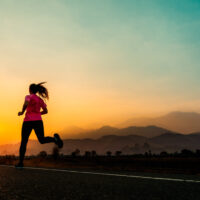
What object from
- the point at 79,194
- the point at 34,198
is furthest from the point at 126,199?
the point at 34,198

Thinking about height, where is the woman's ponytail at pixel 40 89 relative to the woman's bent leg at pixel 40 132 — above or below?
above

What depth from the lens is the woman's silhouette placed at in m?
8.30

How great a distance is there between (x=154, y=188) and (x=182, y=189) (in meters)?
0.39

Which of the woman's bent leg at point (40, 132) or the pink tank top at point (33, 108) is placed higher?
the pink tank top at point (33, 108)

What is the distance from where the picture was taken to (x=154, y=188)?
14.6 ft

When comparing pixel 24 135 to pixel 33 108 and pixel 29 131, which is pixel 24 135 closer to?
pixel 29 131

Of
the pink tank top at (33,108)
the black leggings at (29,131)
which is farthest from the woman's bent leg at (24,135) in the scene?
the pink tank top at (33,108)

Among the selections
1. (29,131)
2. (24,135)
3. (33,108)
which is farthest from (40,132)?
(33,108)

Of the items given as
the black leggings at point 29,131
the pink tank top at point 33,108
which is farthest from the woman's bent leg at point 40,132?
the pink tank top at point 33,108

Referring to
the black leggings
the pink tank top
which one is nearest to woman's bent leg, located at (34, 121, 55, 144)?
the black leggings

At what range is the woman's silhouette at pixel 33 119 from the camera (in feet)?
27.2

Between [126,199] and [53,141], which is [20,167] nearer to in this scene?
[53,141]

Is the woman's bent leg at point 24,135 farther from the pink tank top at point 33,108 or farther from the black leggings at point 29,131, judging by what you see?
the pink tank top at point 33,108

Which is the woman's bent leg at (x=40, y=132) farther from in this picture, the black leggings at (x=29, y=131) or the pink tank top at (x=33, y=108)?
the pink tank top at (x=33, y=108)
